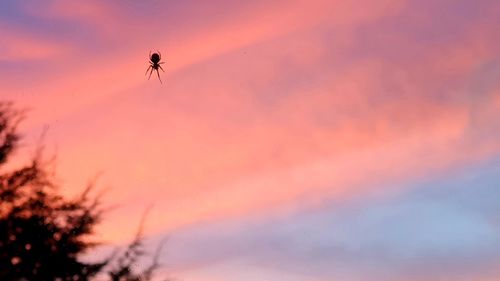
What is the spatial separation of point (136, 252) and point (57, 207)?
2.48 meters

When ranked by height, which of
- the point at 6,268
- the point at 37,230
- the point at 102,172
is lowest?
the point at 6,268

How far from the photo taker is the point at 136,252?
20.8 m

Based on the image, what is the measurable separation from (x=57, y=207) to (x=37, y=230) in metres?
1.08

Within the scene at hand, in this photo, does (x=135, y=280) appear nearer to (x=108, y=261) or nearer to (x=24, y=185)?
(x=108, y=261)

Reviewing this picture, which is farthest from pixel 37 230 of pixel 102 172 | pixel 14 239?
pixel 102 172

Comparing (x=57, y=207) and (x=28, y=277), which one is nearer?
(x=28, y=277)

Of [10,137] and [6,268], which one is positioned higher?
[10,137]

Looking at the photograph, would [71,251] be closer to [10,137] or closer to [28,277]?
[28,277]

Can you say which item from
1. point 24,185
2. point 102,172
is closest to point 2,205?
point 24,185

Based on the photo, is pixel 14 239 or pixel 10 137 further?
pixel 10 137

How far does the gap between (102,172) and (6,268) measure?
11.4 ft

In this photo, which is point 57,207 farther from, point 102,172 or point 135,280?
point 135,280

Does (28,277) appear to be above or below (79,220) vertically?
below

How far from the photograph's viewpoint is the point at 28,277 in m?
19.4
